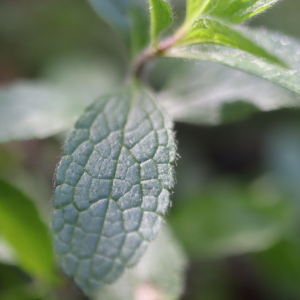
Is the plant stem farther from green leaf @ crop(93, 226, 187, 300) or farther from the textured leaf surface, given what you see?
green leaf @ crop(93, 226, 187, 300)

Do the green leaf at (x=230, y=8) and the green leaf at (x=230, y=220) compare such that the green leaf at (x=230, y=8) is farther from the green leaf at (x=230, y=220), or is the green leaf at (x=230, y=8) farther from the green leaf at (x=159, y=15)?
the green leaf at (x=230, y=220)

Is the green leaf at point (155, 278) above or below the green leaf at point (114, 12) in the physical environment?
below

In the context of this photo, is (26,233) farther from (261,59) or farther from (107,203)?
(261,59)

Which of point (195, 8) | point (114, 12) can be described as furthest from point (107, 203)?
point (114, 12)

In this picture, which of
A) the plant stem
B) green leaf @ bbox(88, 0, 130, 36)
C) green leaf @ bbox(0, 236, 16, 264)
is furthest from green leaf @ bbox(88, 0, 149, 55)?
green leaf @ bbox(0, 236, 16, 264)

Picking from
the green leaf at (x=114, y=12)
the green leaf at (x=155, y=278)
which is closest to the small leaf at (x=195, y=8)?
the green leaf at (x=114, y=12)
